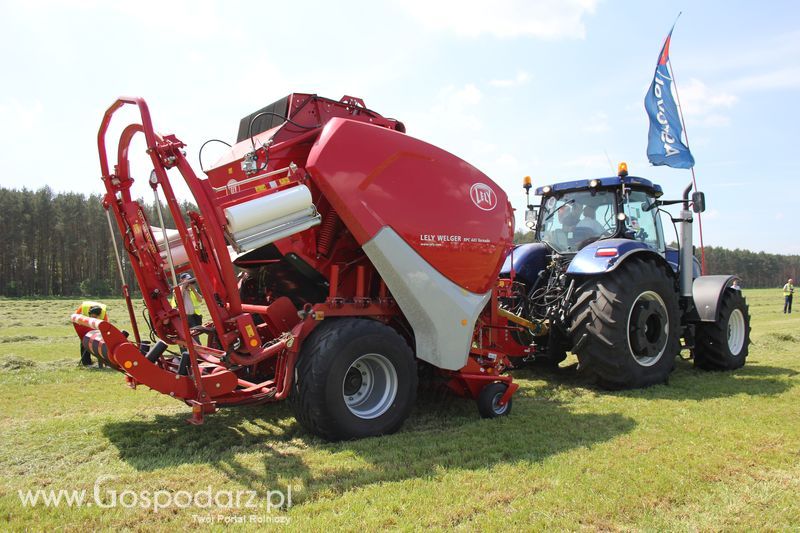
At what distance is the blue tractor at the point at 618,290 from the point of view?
5.70 m

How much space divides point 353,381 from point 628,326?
10.4ft

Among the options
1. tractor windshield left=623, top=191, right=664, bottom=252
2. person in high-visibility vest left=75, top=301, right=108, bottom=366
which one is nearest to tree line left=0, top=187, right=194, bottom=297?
person in high-visibility vest left=75, top=301, right=108, bottom=366

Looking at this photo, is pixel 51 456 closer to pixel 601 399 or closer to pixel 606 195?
pixel 601 399

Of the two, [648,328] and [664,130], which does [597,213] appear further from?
[664,130]

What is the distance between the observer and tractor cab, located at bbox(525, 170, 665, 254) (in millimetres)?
6812

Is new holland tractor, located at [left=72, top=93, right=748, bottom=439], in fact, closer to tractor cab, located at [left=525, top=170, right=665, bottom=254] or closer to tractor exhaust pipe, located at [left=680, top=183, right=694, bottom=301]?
tractor cab, located at [left=525, top=170, right=665, bottom=254]

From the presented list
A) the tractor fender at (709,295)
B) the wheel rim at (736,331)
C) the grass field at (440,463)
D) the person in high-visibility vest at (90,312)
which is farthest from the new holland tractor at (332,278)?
the wheel rim at (736,331)

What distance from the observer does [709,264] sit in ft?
208

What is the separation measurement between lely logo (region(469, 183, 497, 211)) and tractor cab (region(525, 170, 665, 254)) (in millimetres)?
2337

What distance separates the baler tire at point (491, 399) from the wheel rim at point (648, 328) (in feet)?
5.86

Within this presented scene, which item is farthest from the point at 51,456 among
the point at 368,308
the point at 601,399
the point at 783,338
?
the point at 783,338

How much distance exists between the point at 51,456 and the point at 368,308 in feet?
7.90

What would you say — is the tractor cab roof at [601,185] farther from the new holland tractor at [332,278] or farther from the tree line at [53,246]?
the tree line at [53,246]

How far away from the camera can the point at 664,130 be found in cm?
824
